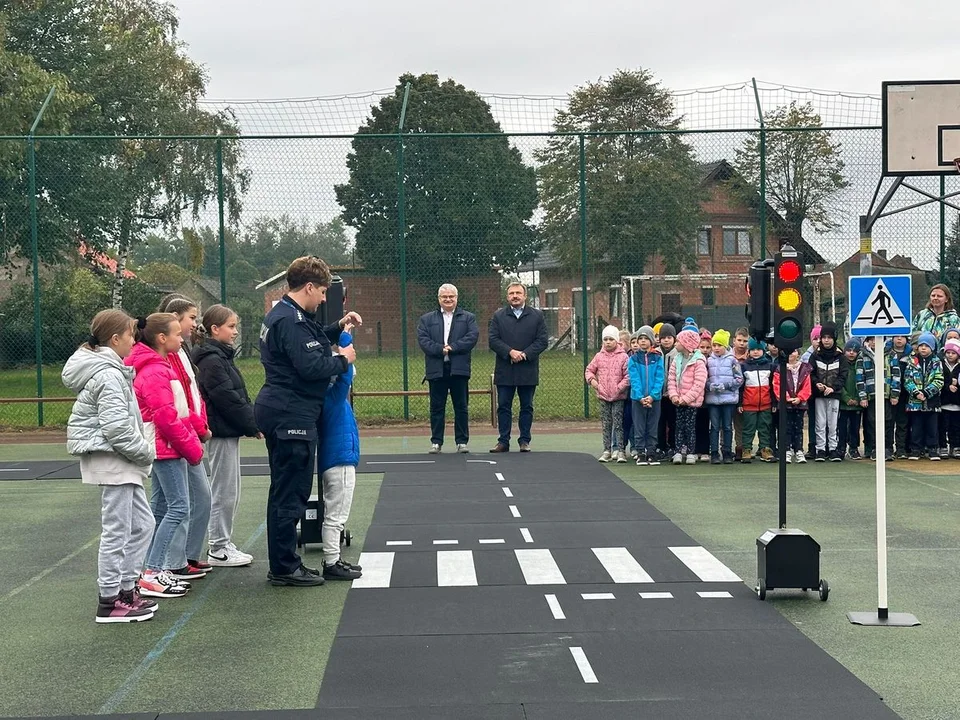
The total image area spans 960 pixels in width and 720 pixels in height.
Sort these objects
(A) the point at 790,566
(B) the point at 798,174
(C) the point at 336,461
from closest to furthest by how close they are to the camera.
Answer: (A) the point at 790,566 → (C) the point at 336,461 → (B) the point at 798,174

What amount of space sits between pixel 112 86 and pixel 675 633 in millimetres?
31549

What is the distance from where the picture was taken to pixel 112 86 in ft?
114

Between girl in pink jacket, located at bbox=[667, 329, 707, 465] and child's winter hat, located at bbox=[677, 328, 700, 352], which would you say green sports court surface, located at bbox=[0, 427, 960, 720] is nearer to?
girl in pink jacket, located at bbox=[667, 329, 707, 465]

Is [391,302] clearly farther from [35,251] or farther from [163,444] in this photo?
[163,444]

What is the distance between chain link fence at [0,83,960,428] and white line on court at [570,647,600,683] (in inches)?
462

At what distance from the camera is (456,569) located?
8.48m

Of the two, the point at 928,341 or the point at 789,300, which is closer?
the point at 789,300

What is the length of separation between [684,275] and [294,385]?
1192 centimetres

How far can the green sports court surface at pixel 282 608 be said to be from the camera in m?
5.76

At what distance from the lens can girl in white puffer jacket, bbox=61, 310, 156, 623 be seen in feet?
23.2

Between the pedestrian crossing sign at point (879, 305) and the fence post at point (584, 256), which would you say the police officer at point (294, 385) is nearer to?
the pedestrian crossing sign at point (879, 305)

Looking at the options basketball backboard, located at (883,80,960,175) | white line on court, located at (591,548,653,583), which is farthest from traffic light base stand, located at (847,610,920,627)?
basketball backboard, located at (883,80,960,175)

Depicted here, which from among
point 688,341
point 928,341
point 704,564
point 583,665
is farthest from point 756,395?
point 583,665

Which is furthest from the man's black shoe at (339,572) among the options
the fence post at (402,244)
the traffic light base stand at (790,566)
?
the fence post at (402,244)
